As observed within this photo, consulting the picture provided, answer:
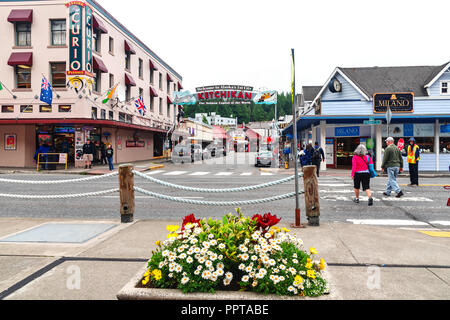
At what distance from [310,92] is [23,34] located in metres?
27.7

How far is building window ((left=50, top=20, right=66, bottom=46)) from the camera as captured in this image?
76.6 ft

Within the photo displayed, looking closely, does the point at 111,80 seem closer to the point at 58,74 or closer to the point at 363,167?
the point at 58,74

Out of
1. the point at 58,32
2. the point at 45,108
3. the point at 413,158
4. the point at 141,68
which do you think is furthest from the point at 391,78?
the point at 45,108

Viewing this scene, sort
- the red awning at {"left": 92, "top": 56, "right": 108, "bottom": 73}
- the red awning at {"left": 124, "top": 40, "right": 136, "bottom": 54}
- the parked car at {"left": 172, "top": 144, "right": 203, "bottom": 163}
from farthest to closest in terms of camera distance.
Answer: the parked car at {"left": 172, "top": 144, "right": 203, "bottom": 163} < the red awning at {"left": 124, "top": 40, "right": 136, "bottom": 54} < the red awning at {"left": 92, "top": 56, "right": 108, "bottom": 73}

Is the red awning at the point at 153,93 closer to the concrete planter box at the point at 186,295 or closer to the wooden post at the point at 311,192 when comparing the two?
the wooden post at the point at 311,192

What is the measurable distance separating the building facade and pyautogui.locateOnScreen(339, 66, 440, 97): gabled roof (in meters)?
0.13

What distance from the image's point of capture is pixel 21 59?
22.5 metres

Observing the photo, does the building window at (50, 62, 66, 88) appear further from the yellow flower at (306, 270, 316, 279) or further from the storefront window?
the storefront window

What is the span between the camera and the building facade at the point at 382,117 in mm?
22266

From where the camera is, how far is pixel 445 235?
230 inches

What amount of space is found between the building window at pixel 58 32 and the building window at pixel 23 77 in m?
2.84

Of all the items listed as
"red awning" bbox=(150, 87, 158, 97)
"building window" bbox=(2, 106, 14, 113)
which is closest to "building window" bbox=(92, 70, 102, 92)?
"building window" bbox=(2, 106, 14, 113)

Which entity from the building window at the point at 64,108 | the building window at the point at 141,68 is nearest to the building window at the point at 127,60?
the building window at the point at 141,68
